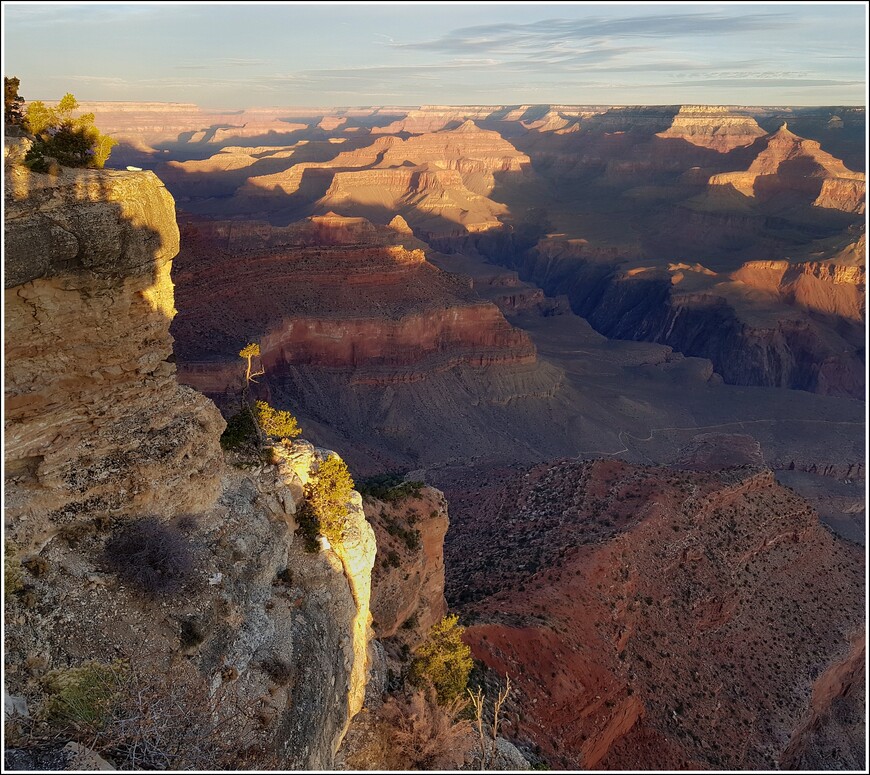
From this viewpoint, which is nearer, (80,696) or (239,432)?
(80,696)

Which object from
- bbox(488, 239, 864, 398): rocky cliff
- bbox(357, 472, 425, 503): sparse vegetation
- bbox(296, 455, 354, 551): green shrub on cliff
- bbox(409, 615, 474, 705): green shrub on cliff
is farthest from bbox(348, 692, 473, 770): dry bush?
bbox(488, 239, 864, 398): rocky cliff

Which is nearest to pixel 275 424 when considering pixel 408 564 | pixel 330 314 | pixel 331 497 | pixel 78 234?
pixel 331 497

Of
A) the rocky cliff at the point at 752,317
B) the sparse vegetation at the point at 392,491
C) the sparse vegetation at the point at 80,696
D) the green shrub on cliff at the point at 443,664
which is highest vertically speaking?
the sparse vegetation at the point at 80,696

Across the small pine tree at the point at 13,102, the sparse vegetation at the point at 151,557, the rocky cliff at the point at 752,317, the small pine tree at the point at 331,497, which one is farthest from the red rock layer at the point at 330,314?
the rocky cliff at the point at 752,317

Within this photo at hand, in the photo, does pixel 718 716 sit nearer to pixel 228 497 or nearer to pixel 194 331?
pixel 228 497

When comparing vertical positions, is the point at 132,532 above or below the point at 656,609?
above

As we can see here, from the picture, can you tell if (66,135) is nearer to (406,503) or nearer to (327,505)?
(327,505)

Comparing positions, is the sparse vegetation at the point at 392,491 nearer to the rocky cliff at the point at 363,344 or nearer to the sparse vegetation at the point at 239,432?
the sparse vegetation at the point at 239,432
